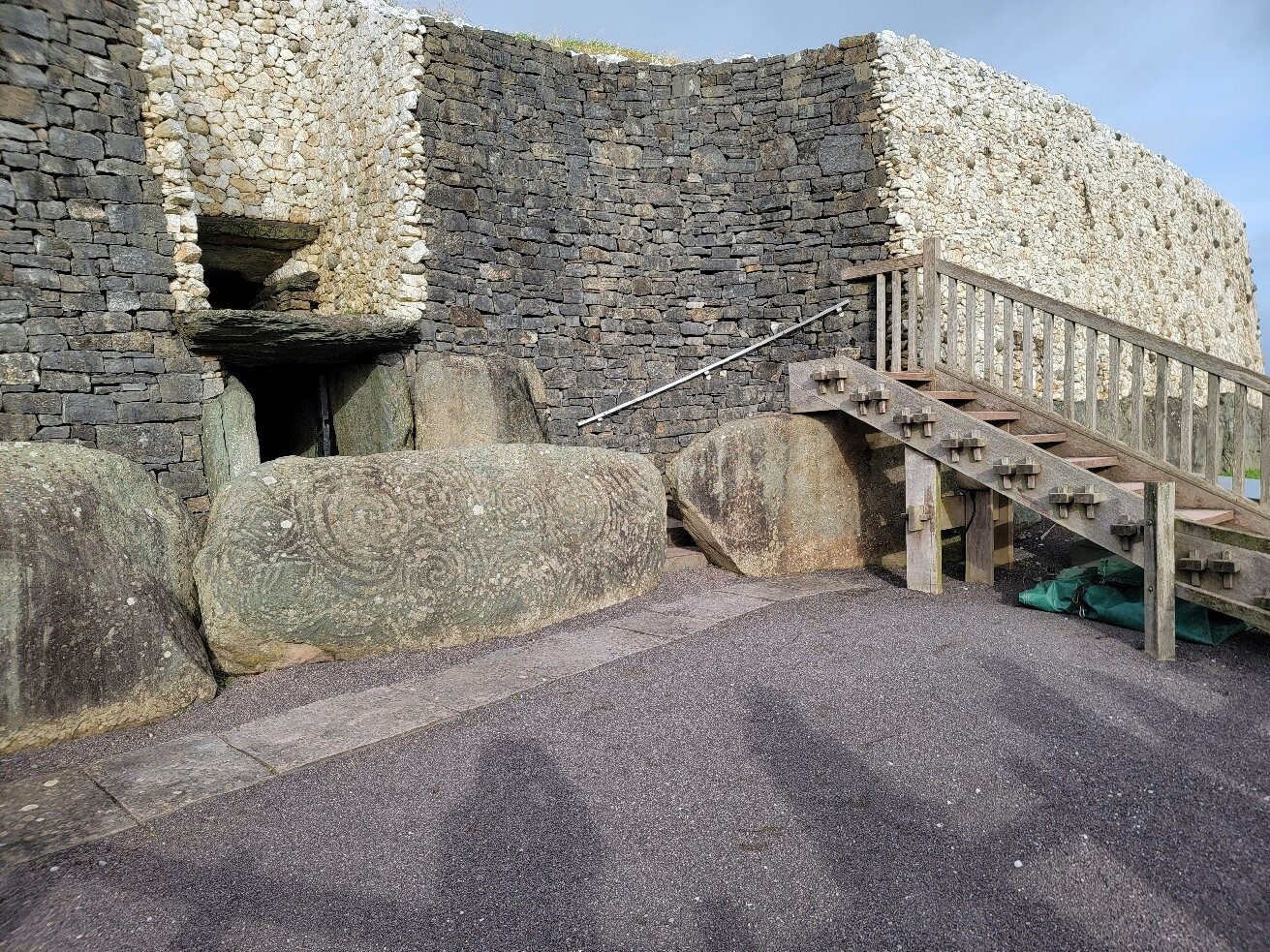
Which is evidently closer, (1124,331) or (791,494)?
(1124,331)

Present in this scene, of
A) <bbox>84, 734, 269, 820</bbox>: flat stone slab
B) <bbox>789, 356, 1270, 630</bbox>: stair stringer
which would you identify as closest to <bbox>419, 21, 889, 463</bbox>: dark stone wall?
<bbox>789, 356, 1270, 630</bbox>: stair stringer

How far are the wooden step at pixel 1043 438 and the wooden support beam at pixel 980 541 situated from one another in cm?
68

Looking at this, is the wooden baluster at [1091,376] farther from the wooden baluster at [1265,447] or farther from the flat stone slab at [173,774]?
the flat stone slab at [173,774]

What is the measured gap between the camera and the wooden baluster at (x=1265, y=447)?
4844mm

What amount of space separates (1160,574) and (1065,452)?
5.80ft

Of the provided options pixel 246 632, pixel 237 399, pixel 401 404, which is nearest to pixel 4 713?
pixel 246 632

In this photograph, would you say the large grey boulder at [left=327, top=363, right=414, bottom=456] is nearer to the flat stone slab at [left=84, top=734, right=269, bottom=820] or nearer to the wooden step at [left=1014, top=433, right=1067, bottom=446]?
the flat stone slab at [left=84, top=734, right=269, bottom=820]

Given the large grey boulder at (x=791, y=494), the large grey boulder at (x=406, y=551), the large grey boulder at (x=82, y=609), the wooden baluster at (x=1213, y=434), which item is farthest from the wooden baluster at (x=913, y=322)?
the large grey boulder at (x=82, y=609)

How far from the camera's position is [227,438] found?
7754 millimetres

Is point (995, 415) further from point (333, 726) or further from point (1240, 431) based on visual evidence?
point (333, 726)

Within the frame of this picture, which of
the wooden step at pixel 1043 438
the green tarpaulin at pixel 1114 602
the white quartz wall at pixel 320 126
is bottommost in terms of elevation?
the green tarpaulin at pixel 1114 602

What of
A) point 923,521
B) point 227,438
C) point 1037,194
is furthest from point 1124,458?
point 1037,194

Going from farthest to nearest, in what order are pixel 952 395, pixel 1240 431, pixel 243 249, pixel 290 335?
pixel 243 249 → pixel 290 335 → pixel 952 395 → pixel 1240 431

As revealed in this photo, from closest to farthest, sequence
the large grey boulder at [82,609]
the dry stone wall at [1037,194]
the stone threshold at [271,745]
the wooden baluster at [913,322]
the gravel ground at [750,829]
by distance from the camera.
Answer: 1. the gravel ground at [750,829]
2. the stone threshold at [271,745]
3. the large grey boulder at [82,609]
4. the wooden baluster at [913,322]
5. the dry stone wall at [1037,194]
